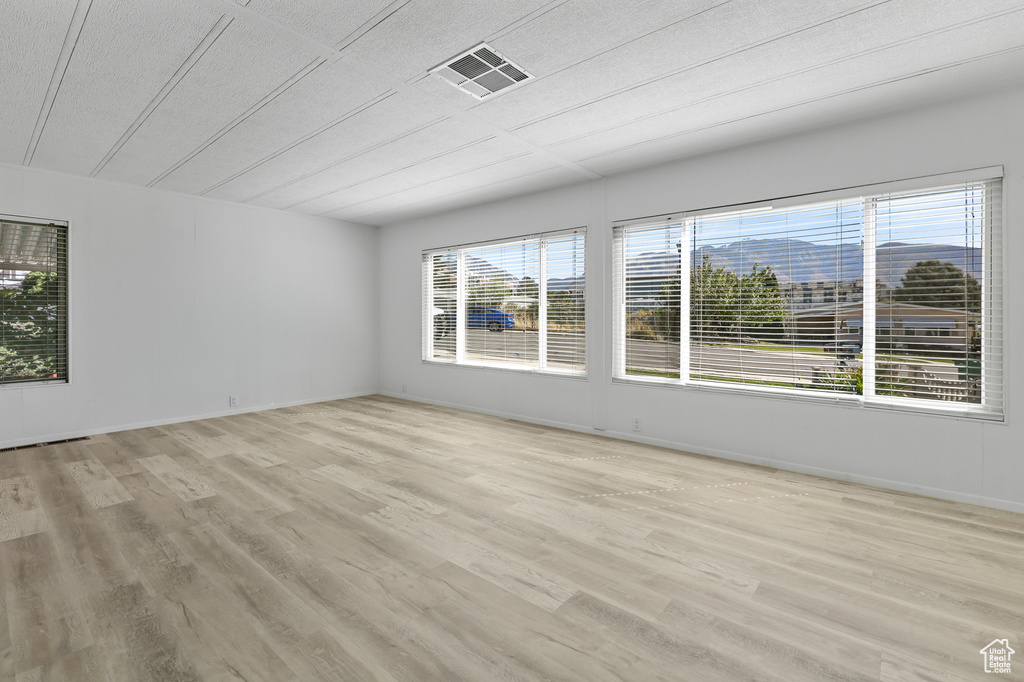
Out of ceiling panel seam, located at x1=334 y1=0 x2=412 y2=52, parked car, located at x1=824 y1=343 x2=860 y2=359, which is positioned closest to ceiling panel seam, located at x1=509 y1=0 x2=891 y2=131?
ceiling panel seam, located at x1=334 y1=0 x2=412 y2=52

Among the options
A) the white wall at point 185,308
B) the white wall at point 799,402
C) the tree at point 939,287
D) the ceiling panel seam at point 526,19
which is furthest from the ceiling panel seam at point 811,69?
the white wall at point 185,308

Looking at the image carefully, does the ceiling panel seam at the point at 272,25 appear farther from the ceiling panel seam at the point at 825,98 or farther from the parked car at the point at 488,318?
the parked car at the point at 488,318

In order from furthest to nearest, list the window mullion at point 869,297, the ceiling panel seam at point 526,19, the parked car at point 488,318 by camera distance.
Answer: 1. the parked car at point 488,318
2. the window mullion at point 869,297
3. the ceiling panel seam at point 526,19

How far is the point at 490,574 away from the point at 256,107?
3390mm

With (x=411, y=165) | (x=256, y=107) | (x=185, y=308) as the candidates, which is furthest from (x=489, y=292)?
(x=185, y=308)

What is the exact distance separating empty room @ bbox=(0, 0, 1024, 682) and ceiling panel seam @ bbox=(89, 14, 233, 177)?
0.11 ft

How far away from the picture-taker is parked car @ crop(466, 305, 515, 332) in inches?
239

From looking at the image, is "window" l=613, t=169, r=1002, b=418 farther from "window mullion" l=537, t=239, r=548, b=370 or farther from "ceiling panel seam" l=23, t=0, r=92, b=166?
"ceiling panel seam" l=23, t=0, r=92, b=166

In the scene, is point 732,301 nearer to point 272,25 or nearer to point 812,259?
point 812,259

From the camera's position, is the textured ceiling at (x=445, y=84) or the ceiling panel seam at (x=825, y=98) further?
the ceiling panel seam at (x=825, y=98)

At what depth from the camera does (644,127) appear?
12.1 feet

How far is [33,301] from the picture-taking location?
187 inches

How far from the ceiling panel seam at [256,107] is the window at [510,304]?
3.10 metres

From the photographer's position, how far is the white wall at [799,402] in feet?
10.1
